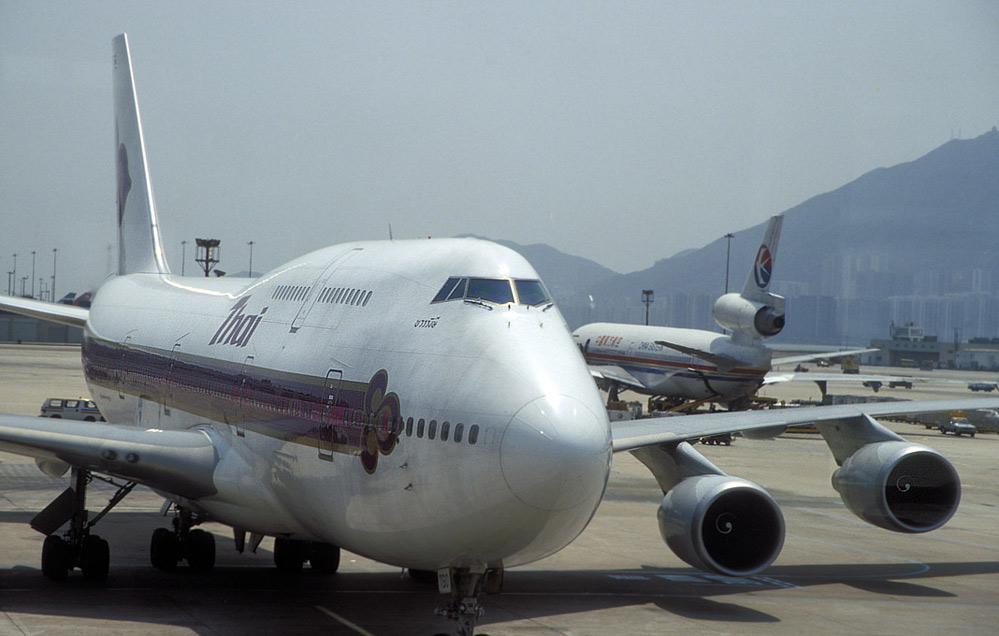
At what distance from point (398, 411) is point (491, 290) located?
196cm

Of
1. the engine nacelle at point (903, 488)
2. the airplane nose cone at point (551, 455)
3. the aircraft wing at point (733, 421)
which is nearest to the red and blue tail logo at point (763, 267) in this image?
the aircraft wing at point (733, 421)

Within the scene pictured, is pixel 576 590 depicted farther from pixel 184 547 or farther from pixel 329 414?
pixel 184 547

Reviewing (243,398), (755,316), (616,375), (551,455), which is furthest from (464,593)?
(616,375)

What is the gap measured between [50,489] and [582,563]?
15.2m

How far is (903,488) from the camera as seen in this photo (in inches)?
766

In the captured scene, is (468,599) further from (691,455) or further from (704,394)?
(704,394)

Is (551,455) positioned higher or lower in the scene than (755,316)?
lower

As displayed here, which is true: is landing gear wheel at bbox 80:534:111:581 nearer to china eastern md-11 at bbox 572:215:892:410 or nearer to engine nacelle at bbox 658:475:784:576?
engine nacelle at bbox 658:475:784:576

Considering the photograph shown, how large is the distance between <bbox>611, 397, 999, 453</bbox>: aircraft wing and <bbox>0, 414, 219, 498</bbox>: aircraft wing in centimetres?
643

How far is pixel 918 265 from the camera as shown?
579ft

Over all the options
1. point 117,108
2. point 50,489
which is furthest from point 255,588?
point 117,108

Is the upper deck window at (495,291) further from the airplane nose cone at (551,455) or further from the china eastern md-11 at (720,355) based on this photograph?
the china eastern md-11 at (720,355)

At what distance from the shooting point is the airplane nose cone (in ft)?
34.5

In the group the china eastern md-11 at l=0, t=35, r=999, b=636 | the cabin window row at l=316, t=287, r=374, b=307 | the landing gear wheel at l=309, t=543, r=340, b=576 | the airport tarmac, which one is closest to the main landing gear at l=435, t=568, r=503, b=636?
the china eastern md-11 at l=0, t=35, r=999, b=636
